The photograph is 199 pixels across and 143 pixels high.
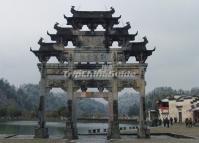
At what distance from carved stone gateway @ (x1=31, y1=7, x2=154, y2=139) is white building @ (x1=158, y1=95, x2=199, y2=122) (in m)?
50.2

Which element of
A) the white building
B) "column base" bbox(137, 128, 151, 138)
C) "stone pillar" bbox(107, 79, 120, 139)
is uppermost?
the white building

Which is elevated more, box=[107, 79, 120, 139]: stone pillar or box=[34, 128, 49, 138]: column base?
box=[107, 79, 120, 139]: stone pillar

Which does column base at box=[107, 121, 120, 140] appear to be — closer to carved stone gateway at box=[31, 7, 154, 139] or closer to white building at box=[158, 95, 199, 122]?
carved stone gateway at box=[31, 7, 154, 139]

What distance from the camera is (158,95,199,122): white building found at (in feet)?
297

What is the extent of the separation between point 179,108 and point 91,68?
5911cm

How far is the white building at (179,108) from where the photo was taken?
90.5 meters

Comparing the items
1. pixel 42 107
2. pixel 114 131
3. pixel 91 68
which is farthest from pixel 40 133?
pixel 91 68

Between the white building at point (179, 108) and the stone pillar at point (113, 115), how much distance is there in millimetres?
50962

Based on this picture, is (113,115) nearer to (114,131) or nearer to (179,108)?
(114,131)

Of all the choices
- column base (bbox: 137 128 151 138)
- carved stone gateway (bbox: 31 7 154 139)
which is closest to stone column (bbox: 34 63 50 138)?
carved stone gateway (bbox: 31 7 154 139)

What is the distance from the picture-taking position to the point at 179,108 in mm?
95688

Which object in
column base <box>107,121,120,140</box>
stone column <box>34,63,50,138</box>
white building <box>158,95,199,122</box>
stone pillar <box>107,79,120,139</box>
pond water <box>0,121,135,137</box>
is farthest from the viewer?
white building <box>158,95,199,122</box>

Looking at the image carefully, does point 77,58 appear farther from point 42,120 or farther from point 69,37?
point 42,120

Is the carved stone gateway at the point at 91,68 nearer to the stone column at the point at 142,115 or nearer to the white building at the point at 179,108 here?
the stone column at the point at 142,115
